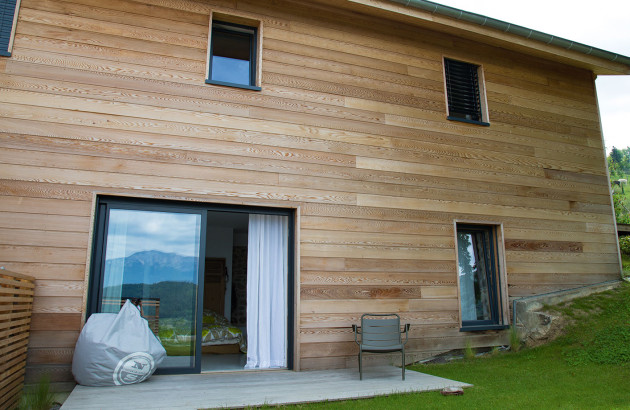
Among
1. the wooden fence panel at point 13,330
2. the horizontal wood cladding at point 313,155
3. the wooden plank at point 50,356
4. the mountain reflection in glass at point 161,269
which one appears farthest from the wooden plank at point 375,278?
the wooden fence panel at point 13,330

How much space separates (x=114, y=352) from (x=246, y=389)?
121cm

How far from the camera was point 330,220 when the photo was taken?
211 inches

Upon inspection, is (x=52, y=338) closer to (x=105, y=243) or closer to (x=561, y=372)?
(x=105, y=243)

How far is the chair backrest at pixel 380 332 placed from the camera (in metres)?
4.77

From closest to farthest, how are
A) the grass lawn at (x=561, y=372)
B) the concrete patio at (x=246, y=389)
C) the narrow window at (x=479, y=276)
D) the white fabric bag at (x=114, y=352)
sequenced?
the concrete patio at (x=246, y=389) → the grass lawn at (x=561, y=372) → the white fabric bag at (x=114, y=352) → the narrow window at (x=479, y=276)

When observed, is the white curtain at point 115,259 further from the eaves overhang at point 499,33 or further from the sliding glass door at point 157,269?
the eaves overhang at point 499,33

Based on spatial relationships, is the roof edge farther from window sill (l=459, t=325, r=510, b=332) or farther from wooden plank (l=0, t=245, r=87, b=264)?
wooden plank (l=0, t=245, r=87, b=264)

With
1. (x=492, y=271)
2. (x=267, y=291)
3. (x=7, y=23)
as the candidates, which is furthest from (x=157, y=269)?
(x=492, y=271)

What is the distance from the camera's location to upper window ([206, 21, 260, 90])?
541 centimetres

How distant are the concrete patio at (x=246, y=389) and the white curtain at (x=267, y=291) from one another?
26cm

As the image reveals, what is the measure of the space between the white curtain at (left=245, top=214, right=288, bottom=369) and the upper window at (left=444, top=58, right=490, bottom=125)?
3200 millimetres

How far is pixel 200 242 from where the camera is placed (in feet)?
16.0

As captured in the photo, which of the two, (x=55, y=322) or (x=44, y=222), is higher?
(x=44, y=222)

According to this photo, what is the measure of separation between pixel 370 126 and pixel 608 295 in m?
4.18
